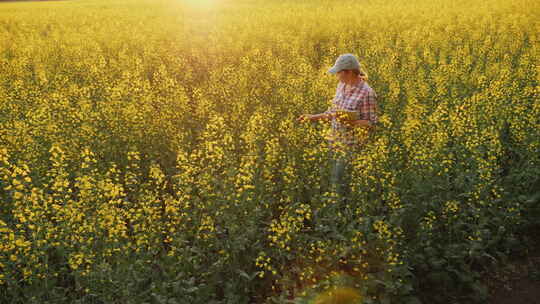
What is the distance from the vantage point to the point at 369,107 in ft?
19.4

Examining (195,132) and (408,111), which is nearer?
(408,111)

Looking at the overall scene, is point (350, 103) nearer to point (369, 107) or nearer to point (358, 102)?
point (358, 102)

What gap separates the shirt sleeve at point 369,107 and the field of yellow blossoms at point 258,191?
22 centimetres

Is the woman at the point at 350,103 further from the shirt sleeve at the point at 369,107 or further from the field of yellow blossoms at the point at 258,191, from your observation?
the field of yellow blossoms at the point at 258,191

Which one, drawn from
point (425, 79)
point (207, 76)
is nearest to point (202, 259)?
point (425, 79)

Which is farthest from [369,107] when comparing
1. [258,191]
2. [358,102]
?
[258,191]

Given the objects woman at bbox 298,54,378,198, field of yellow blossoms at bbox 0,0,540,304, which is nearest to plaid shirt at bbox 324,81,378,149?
woman at bbox 298,54,378,198

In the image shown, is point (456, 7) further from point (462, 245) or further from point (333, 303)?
point (333, 303)

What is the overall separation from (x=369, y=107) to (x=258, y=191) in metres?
2.02

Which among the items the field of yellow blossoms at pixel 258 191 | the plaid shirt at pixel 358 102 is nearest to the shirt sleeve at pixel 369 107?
the plaid shirt at pixel 358 102

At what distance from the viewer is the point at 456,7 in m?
22.4

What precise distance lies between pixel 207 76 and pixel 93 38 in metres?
7.92

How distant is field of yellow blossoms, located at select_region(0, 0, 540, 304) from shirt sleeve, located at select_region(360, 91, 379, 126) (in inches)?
8.8

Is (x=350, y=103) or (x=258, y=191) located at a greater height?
(x=350, y=103)
